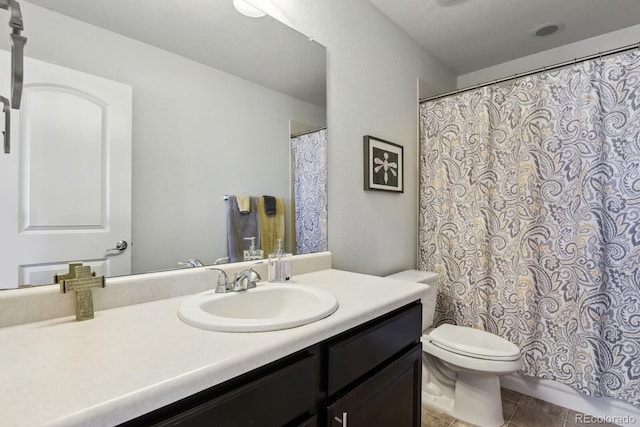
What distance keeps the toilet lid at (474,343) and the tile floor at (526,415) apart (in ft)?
1.35

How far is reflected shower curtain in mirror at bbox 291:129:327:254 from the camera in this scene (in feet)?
4.71

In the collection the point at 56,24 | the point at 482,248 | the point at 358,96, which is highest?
the point at 358,96

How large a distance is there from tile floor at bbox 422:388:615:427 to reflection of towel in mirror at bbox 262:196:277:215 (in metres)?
1.42

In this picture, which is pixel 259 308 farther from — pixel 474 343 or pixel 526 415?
pixel 526 415

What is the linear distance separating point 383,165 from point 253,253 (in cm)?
100

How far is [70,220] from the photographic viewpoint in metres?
0.84

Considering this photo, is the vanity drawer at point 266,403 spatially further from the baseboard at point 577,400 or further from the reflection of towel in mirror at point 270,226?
the baseboard at point 577,400

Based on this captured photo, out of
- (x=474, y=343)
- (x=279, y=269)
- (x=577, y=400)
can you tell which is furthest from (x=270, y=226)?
(x=577, y=400)

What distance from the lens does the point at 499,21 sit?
201 cm

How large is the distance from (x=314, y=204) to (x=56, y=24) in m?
1.07

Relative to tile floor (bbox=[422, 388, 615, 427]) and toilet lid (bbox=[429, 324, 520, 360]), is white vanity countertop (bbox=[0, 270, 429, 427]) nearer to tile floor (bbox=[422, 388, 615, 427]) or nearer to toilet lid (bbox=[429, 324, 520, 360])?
toilet lid (bbox=[429, 324, 520, 360])

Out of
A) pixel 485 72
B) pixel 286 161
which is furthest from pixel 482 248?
pixel 485 72

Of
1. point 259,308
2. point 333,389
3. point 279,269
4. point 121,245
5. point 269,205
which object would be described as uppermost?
point 269,205

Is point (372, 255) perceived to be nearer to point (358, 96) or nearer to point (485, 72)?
point (358, 96)
